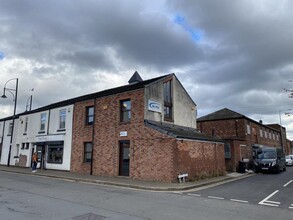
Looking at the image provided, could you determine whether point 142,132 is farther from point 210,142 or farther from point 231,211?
point 231,211

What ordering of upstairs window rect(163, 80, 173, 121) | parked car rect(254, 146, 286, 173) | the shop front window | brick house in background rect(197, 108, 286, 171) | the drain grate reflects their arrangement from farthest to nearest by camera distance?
1. brick house in background rect(197, 108, 286, 171)
2. parked car rect(254, 146, 286, 173)
3. the shop front window
4. upstairs window rect(163, 80, 173, 121)
5. the drain grate

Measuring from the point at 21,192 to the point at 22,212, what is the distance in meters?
4.05

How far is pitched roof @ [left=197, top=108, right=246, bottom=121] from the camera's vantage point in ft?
103

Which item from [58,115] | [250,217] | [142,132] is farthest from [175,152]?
Result: [58,115]

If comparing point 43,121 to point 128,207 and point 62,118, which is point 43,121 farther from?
point 128,207

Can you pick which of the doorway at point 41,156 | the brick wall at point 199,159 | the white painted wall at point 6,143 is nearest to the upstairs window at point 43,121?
the doorway at point 41,156

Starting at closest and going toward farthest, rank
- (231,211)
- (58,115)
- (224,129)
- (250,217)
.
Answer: (250,217) < (231,211) < (58,115) < (224,129)

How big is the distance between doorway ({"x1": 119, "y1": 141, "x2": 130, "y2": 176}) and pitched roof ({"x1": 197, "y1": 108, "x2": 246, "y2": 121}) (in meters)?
18.0

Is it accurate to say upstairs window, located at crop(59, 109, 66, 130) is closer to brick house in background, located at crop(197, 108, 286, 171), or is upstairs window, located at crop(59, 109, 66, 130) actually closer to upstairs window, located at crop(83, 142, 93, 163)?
upstairs window, located at crop(83, 142, 93, 163)

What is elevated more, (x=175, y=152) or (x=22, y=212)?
(x=175, y=152)

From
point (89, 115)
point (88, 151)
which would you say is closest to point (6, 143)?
point (89, 115)

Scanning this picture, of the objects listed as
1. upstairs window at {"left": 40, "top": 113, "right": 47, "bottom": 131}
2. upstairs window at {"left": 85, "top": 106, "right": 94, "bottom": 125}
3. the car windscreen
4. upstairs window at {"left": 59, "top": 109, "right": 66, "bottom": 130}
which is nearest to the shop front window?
upstairs window at {"left": 59, "top": 109, "right": 66, "bottom": 130}

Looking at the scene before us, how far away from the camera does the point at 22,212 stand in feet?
23.7

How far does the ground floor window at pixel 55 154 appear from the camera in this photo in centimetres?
→ 2262
